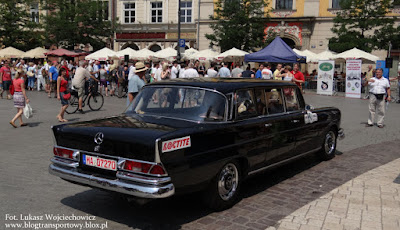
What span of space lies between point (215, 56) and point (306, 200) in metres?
22.3

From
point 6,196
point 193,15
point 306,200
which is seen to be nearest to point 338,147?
point 306,200

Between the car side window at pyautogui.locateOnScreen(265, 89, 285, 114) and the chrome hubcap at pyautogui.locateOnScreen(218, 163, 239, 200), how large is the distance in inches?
48.6

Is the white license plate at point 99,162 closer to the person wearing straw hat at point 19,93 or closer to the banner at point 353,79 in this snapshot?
the person wearing straw hat at point 19,93

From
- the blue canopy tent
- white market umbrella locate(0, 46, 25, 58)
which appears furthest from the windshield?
white market umbrella locate(0, 46, 25, 58)

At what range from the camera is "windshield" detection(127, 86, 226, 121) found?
493 cm

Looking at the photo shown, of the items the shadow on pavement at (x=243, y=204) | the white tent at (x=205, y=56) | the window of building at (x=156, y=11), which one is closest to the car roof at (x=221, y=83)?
the shadow on pavement at (x=243, y=204)

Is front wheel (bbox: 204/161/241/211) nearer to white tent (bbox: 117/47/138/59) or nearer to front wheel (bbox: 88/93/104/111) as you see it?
front wheel (bbox: 88/93/104/111)

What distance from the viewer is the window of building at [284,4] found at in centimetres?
3484

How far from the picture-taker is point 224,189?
4875mm

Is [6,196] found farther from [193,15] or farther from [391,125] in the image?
[193,15]

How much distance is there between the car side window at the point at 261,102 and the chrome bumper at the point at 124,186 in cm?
206

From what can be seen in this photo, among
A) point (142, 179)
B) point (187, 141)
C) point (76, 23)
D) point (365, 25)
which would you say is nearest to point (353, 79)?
point (365, 25)

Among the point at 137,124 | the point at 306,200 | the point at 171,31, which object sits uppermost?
the point at 171,31

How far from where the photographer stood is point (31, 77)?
2345cm
